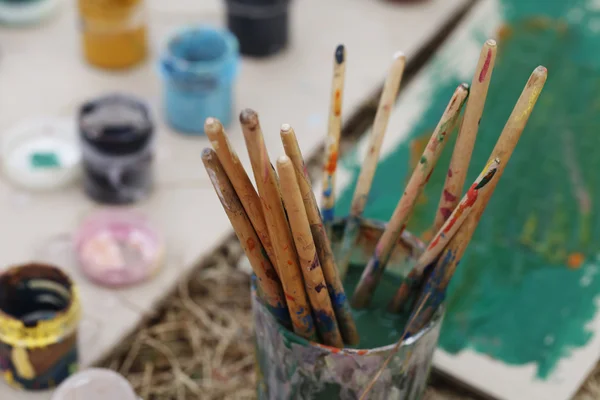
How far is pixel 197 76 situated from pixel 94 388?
1.52 feet

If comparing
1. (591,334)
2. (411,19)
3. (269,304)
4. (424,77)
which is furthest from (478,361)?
(411,19)

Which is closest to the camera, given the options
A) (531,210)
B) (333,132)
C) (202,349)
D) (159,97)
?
(333,132)

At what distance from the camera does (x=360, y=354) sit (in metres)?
0.59

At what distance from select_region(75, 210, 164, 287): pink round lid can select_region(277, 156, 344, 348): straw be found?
13.7 inches

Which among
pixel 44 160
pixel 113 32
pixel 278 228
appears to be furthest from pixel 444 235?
pixel 113 32

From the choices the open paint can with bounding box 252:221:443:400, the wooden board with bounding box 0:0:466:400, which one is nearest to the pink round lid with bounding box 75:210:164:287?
the wooden board with bounding box 0:0:466:400

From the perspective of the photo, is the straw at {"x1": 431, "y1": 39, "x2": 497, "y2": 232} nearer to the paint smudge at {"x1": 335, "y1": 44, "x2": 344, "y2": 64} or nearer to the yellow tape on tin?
the paint smudge at {"x1": 335, "y1": 44, "x2": 344, "y2": 64}

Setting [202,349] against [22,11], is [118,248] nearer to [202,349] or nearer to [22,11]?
[202,349]

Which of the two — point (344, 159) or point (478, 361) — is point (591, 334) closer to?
point (478, 361)

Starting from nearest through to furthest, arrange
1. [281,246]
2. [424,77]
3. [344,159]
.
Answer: [281,246]
[344,159]
[424,77]

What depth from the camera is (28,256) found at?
93 centimetres

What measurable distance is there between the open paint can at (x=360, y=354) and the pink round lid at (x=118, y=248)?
0.26 m

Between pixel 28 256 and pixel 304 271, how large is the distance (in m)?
0.47

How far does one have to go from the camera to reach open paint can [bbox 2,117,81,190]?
102cm
